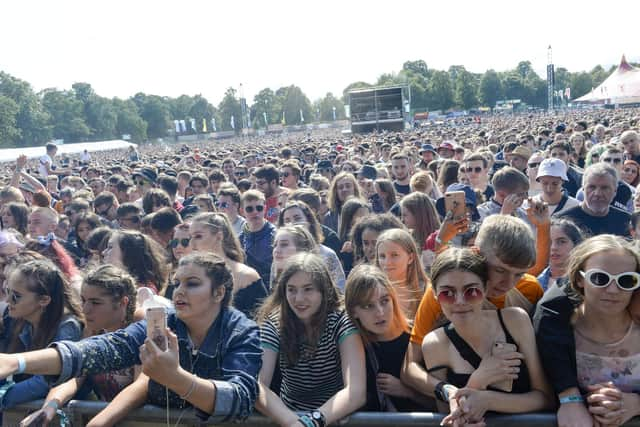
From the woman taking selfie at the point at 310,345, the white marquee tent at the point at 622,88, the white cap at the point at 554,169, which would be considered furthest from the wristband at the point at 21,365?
the white marquee tent at the point at 622,88

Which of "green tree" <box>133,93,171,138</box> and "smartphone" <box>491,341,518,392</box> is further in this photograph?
"green tree" <box>133,93,171,138</box>

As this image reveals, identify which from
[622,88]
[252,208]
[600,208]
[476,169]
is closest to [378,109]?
[476,169]

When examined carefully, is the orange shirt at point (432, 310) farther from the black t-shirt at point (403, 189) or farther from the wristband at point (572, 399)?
the black t-shirt at point (403, 189)

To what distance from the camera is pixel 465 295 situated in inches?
111

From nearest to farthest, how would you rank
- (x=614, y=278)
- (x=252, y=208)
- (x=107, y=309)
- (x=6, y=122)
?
(x=614, y=278) → (x=107, y=309) → (x=252, y=208) → (x=6, y=122)

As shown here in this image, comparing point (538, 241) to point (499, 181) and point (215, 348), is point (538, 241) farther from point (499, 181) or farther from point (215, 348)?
point (215, 348)

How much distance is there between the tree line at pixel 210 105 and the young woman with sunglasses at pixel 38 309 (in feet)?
310

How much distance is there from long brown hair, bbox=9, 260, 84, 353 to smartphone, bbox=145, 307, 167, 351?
147 centimetres

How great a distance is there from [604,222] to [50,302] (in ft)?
14.4

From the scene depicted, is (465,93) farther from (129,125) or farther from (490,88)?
(129,125)

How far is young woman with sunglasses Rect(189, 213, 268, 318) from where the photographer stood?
16.2 feet

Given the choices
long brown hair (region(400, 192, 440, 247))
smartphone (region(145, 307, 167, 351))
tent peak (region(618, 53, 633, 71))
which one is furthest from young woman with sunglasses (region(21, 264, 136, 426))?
tent peak (region(618, 53, 633, 71))

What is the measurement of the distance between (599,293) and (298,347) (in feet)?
4.93

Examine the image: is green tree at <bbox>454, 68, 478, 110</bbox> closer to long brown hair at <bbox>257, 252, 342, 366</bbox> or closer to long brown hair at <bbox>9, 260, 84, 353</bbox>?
long brown hair at <bbox>257, 252, 342, 366</bbox>
